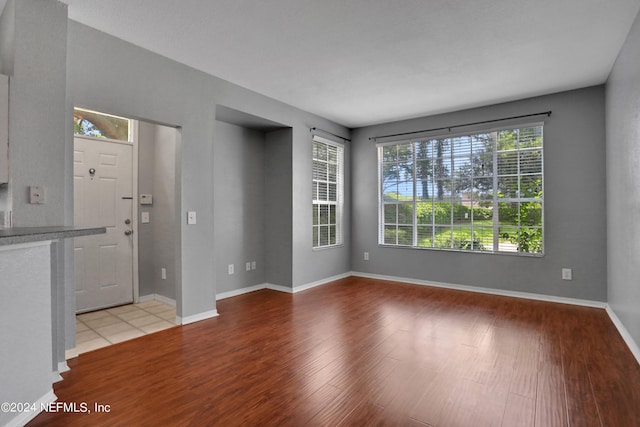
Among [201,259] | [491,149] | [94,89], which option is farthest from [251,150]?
[491,149]

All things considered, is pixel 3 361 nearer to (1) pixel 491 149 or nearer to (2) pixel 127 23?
(2) pixel 127 23

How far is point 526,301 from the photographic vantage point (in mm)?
4234

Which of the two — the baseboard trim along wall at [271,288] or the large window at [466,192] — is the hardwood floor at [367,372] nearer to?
the baseboard trim along wall at [271,288]

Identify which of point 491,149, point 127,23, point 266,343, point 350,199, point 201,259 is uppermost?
point 127,23

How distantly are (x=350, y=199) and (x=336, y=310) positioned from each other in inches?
99.6

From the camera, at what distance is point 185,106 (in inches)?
134

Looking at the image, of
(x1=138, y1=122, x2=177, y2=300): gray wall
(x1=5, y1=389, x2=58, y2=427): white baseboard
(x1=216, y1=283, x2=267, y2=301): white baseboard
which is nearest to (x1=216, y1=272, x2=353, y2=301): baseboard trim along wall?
(x1=216, y1=283, x2=267, y2=301): white baseboard

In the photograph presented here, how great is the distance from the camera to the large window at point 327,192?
524 cm

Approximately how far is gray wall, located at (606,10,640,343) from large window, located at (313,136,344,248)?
137 inches

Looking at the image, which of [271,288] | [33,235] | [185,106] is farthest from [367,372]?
[185,106]

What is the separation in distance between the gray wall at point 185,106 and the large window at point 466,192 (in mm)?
1749

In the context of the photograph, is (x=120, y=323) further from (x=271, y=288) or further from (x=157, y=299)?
(x=271, y=288)

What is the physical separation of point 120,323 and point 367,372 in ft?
8.43

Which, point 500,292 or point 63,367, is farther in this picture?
point 500,292
